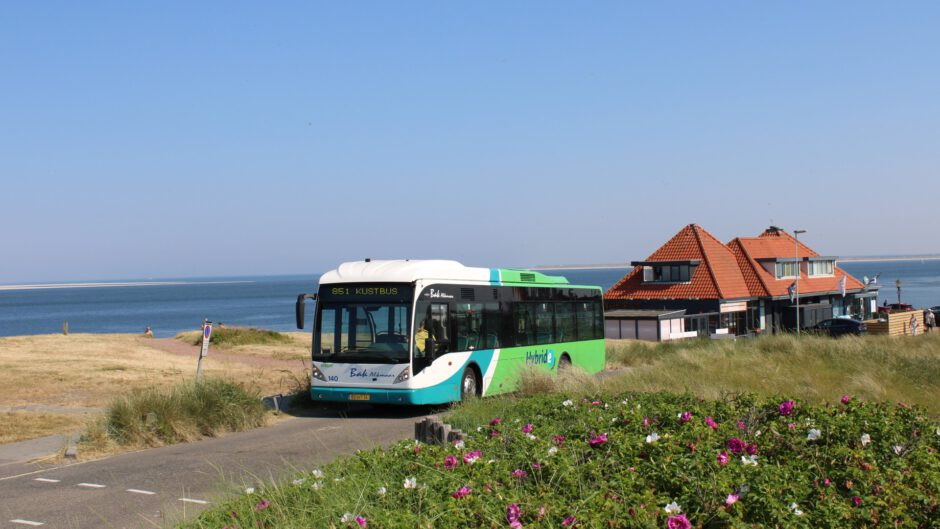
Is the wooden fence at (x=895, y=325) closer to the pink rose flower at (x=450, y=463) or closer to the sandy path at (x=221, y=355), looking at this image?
the sandy path at (x=221, y=355)

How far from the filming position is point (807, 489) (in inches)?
220

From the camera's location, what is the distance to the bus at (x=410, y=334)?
16141 millimetres

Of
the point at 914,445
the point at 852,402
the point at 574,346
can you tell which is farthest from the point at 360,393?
the point at 914,445

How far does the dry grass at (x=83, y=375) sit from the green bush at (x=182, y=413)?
120 centimetres

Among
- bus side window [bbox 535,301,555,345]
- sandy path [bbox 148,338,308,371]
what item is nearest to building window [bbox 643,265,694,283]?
sandy path [bbox 148,338,308,371]

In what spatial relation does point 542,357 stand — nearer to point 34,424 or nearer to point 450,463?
point 34,424

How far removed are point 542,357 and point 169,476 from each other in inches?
419

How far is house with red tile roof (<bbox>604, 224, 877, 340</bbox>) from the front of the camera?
53.2m

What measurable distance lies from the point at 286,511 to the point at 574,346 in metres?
16.1

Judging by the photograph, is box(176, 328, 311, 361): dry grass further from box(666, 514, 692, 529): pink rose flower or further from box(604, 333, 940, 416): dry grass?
box(666, 514, 692, 529): pink rose flower

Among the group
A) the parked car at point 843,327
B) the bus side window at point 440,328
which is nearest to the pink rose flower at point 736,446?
the bus side window at point 440,328

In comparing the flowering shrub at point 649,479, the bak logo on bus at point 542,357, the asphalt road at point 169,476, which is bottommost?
the asphalt road at point 169,476

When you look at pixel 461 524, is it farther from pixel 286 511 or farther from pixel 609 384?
pixel 609 384

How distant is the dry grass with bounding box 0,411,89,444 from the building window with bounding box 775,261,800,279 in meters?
51.0
